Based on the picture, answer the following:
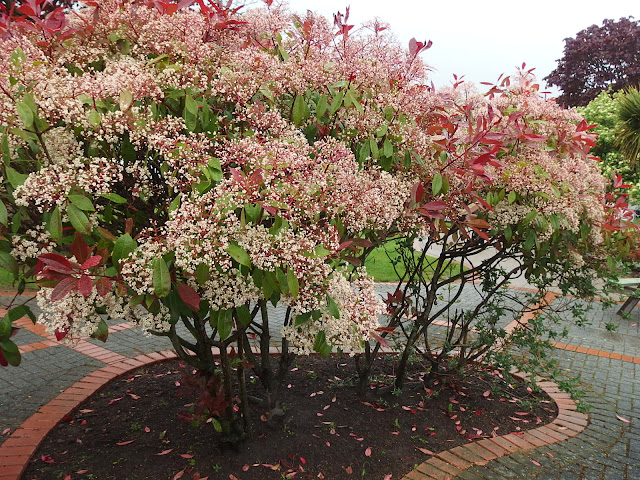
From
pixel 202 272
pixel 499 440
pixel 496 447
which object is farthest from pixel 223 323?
pixel 499 440

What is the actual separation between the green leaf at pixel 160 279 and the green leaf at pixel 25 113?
0.75m

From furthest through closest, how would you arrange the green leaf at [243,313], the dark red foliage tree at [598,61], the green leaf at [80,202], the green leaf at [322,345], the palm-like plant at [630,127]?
the dark red foliage tree at [598,61], the palm-like plant at [630,127], the green leaf at [322,345], the green leaf at [243,313], the green leaf at [80,202]

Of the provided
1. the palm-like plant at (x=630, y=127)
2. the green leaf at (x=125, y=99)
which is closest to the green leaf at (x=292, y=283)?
the green leaf at (x=125, y=99)

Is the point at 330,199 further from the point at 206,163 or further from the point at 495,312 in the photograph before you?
the point at 495,312

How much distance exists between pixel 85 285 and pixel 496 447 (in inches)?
122

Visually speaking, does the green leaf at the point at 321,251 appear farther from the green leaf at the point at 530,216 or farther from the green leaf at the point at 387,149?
the green leaf at the point at 530,216

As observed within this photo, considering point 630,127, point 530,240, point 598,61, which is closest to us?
point 530,240

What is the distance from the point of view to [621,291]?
158 inches

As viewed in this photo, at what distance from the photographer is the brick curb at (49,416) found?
123 inches

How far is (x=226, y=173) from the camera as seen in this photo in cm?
221

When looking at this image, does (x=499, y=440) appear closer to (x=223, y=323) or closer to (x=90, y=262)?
(x=223, y=323)

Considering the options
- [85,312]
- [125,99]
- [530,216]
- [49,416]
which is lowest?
[49,416]

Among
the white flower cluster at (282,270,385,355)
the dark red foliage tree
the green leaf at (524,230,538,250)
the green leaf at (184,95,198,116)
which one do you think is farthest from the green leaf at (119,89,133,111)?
the dark red foliage tree

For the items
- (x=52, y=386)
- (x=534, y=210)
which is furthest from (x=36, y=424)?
(x=534, y=210)
